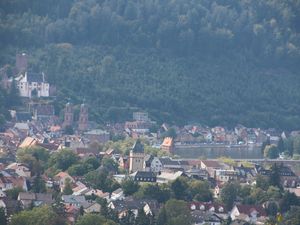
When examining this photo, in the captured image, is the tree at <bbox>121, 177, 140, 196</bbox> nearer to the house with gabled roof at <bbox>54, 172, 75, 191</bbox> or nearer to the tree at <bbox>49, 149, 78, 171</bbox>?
the house with gabled roof at <bbox>54, 172, 75, 191</bbox>

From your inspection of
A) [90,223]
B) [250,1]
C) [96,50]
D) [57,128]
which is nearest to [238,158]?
[57,128]

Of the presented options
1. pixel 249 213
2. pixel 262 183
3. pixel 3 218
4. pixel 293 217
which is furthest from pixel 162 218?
pixel 262 183

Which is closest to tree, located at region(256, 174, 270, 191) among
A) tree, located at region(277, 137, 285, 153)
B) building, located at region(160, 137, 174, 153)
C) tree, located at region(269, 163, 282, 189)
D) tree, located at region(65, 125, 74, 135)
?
tree, located at region(269, 163, 282, 189)

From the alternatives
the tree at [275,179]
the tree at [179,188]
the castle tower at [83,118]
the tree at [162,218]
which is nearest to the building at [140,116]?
the castle tower at [83,118]

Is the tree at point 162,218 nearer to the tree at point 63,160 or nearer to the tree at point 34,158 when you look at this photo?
the tree at point 34,158

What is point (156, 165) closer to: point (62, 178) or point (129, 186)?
point (62, 178)
